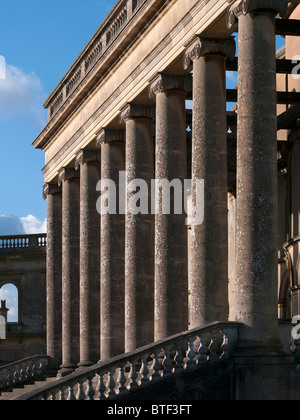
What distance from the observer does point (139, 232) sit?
5281 centimetres

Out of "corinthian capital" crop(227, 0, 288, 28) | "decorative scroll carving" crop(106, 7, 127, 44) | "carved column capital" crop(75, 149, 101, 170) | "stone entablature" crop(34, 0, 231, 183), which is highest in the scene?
"decorative scroll carving" crop(106, 7, 127, 44)

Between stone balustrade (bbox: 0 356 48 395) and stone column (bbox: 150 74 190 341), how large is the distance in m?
25.7

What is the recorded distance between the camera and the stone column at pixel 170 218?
1849 inches

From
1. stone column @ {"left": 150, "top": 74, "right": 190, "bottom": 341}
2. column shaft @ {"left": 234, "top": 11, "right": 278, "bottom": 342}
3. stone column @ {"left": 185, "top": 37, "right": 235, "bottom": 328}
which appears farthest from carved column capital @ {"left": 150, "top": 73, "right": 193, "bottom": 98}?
column shaft @ {"left": 234, "top": 11, "right": 278, "bottom": 342}

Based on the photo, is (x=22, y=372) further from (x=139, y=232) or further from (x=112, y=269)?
(x=139, y=232)

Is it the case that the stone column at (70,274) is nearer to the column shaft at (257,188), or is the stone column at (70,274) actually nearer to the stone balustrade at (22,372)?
the stone balustrade at (22,372)

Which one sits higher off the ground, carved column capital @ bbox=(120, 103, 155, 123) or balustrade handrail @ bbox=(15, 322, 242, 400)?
carved column capital @ bbox=(120, 103, 155, 123)

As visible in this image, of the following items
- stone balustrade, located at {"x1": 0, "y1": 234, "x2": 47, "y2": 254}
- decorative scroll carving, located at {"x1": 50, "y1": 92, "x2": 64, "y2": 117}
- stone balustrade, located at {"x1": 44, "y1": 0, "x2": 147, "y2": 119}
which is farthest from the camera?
stone balustrade, located at {"x1": 0, "y1": 234, "x2": 47, "y2": 254}

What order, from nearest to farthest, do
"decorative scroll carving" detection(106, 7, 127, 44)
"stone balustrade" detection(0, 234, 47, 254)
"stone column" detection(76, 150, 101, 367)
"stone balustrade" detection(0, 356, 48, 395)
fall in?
1. "decorative scroll carving" detection(106, 7, 127, 44)
2. "stone column" detection(76, 150, 101, 367)
3. "stone balustrade" detection(0, 356, 48, 395)
4. "stone balustrade" detection(0, 234, 47, 254)

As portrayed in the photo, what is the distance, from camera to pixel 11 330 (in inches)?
3605

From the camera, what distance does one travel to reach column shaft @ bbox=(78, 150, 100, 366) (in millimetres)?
62750

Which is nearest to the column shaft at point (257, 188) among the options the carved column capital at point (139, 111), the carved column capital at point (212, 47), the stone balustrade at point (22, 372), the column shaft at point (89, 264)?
the carved column capital at point (212, 47)

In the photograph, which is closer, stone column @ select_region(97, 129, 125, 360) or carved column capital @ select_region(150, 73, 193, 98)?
carved column capital @ select_region(150, 73, 193, 98)

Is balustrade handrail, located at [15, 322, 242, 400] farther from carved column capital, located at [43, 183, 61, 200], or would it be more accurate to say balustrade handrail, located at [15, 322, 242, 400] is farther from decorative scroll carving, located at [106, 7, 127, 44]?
carved column capital, located at [43, 183, 61, 200]
